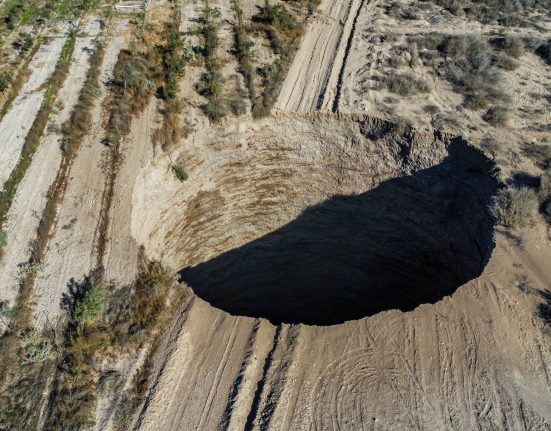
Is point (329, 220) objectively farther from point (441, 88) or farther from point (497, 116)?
point (497, 116)

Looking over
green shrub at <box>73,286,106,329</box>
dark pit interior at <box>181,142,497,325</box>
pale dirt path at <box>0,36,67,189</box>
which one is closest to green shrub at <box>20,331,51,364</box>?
green shrub at <box>73,286,106,329</box>

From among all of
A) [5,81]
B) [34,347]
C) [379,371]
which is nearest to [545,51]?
[379,371]

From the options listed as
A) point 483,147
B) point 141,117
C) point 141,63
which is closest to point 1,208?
point 141,117

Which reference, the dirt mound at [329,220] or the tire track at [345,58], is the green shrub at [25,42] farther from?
the tire track at [345,58]

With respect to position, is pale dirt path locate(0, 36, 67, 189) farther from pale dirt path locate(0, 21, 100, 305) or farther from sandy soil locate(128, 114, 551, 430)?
sandy soil locate(128, 114, 551, 430)

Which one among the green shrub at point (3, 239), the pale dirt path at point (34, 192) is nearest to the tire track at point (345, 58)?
the pale dirt path at point (34, 192)

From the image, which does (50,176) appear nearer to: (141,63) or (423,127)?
(141,63)
